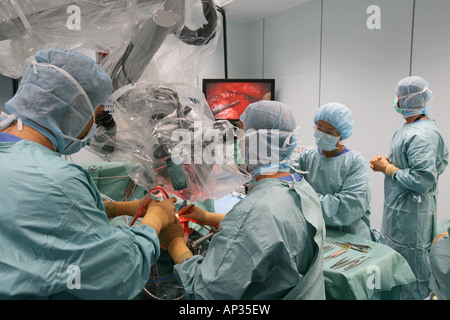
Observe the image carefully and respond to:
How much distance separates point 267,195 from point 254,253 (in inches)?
8.1

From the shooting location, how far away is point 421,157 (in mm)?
2271

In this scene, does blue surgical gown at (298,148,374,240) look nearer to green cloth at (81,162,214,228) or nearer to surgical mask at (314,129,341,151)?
surgical mask at (314,129,341,151)

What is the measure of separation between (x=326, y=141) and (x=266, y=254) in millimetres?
1316

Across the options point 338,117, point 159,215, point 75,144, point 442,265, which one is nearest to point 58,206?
point 75,144

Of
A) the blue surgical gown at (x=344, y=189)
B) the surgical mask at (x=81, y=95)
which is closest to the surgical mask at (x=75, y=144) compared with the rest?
the surgical mask at (x=81, y=95)

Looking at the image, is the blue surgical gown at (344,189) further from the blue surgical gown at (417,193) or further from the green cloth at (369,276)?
the blue surgical gown at (417,193)

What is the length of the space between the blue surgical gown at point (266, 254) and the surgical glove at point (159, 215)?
0.20 metres

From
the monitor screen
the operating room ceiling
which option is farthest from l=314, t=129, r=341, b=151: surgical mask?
the operating room ceiling

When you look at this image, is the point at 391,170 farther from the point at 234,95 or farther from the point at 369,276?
the point at 234,95

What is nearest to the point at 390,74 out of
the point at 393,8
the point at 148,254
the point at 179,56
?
the point at 393,8

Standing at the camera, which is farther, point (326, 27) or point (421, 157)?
point (326, 27)

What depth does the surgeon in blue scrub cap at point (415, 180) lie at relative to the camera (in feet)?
7.48

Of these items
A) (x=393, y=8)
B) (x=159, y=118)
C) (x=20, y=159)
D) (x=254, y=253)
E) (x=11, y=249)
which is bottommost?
(x=254, y=253)

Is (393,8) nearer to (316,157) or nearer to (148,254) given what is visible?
(316,157)
